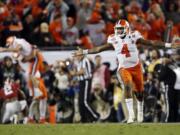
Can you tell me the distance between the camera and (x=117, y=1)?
2444 cm

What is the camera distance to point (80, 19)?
928 inches

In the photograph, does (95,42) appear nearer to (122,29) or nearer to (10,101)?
(10,101)

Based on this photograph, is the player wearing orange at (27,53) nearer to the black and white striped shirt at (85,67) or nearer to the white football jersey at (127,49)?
the black and white striped shirt at (85,67)

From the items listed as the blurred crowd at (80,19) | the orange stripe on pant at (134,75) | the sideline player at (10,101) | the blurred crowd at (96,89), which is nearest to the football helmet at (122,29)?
the orange stripe on pant at (134,75)

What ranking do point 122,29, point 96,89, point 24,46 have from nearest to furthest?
point 122,29, point 24,46, point 96,89

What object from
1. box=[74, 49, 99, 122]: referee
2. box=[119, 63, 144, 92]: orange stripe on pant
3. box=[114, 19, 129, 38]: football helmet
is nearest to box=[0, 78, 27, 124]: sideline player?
box=[74, 49, 99, 122]: referee

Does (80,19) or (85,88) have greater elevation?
(80,19)

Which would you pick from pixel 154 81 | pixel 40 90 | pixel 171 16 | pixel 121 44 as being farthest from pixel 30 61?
pixel 171 16

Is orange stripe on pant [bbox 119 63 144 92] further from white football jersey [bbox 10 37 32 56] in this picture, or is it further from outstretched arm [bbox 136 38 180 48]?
white football jersey [bbox 10 37 32 56]

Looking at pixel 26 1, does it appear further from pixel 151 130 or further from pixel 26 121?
pixel 151 130

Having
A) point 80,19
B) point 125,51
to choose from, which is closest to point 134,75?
point 125,51

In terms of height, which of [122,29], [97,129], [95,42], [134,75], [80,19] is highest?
[80,19]

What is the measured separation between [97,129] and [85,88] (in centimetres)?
597

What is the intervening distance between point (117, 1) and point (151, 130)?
11119 millimetres
